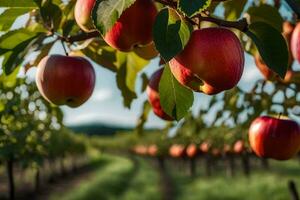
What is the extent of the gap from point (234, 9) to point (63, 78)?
0.66 metres

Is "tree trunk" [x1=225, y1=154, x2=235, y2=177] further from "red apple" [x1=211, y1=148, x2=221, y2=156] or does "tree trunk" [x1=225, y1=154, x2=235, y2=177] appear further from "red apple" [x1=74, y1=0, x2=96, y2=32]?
"red apple" [x1=74, y1=0, x2=96, y2=32]

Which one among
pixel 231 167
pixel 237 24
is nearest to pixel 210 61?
pixel 237 24

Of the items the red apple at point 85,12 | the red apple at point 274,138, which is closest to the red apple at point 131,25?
the red apple at point 85,12

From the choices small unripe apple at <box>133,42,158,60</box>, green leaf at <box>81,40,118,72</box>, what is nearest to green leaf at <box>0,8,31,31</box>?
green leaf at <box>81,40,118,72</box>

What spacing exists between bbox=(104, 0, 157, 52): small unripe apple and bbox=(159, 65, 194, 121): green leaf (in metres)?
0.13

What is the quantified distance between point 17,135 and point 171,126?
5.21 ft

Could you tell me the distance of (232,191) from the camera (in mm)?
15414

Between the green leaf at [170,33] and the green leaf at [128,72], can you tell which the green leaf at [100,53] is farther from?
the green leaf at [170,33]

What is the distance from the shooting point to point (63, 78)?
1.65m

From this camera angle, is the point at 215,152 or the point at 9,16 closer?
the point at 9,16

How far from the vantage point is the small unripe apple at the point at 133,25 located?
137 cm

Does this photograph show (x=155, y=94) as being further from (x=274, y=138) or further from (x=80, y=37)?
(x=274, y=138)

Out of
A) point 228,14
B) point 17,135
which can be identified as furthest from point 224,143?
point 228,14

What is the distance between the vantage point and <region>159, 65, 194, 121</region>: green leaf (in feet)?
4.71
